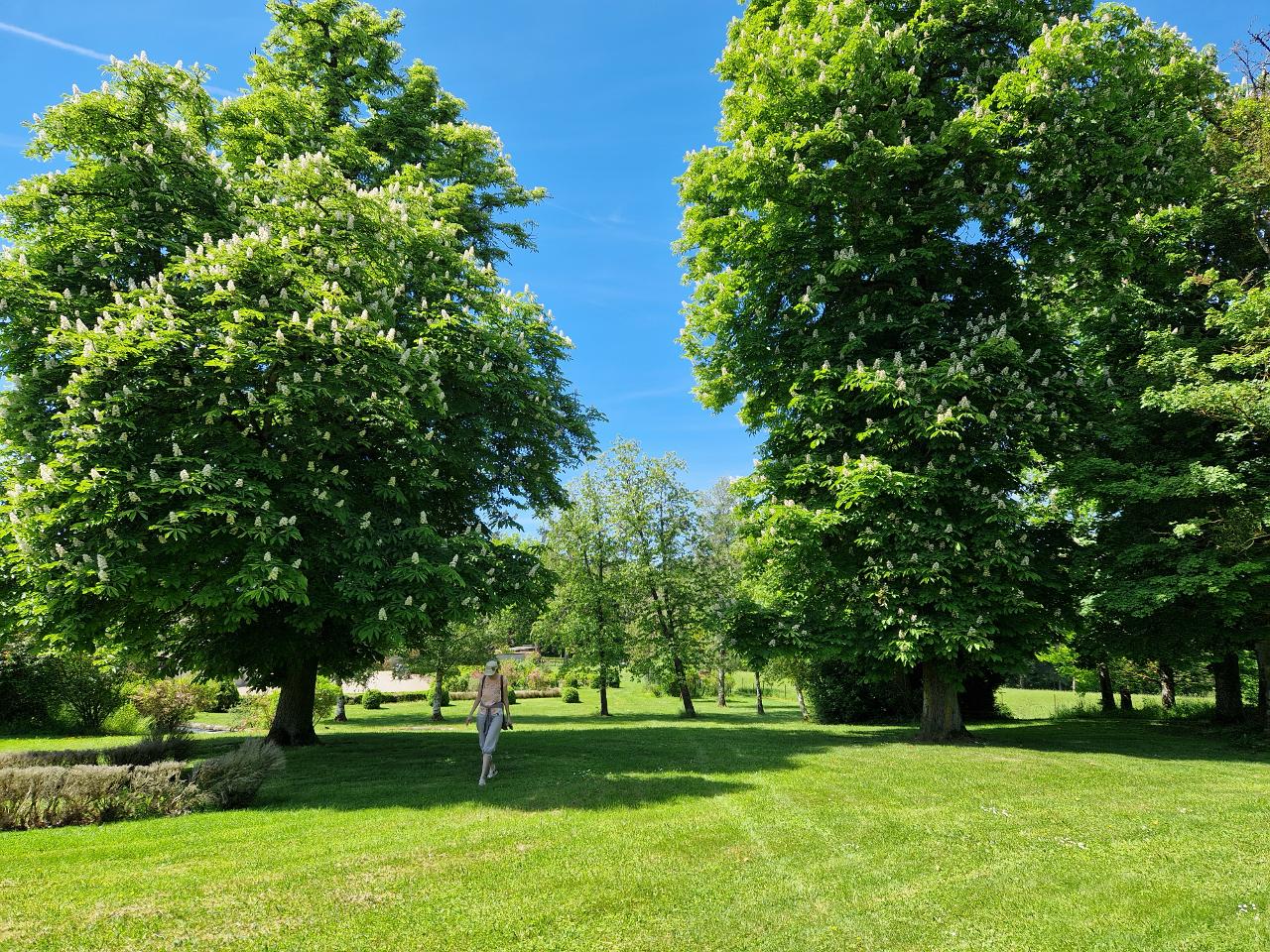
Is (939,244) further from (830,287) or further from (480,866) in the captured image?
(480,866)

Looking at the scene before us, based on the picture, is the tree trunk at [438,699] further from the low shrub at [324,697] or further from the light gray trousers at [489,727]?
the light gray trousers at [489,727]

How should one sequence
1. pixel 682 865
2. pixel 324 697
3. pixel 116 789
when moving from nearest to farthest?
1. pixel 682 865
2. pixel 116 789
3. pixel 324 697

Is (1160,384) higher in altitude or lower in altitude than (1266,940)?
higher

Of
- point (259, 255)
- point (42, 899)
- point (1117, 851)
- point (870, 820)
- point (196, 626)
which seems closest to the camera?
point (42, 899)

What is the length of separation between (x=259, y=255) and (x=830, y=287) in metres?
11.4

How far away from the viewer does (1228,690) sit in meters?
19.2

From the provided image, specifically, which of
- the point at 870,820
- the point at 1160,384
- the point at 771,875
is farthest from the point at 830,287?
the point at 771,875

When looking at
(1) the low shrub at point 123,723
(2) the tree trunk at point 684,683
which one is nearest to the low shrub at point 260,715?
(1) the low shrub at point 123,723

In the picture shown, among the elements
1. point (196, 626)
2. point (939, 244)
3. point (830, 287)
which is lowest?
point (196, 626)

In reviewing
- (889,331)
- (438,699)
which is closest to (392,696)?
(438,699)

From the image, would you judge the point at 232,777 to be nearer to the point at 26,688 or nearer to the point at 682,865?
the point at 682,865

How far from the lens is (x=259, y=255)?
36.7 ft

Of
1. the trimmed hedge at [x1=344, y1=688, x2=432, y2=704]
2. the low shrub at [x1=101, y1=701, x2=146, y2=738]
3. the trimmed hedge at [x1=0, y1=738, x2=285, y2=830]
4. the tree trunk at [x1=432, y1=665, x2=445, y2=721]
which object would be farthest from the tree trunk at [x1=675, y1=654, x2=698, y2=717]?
the trimmed hedge at [x1=0, y1=738, x2=285, y2=830]

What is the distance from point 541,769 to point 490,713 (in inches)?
60.4
